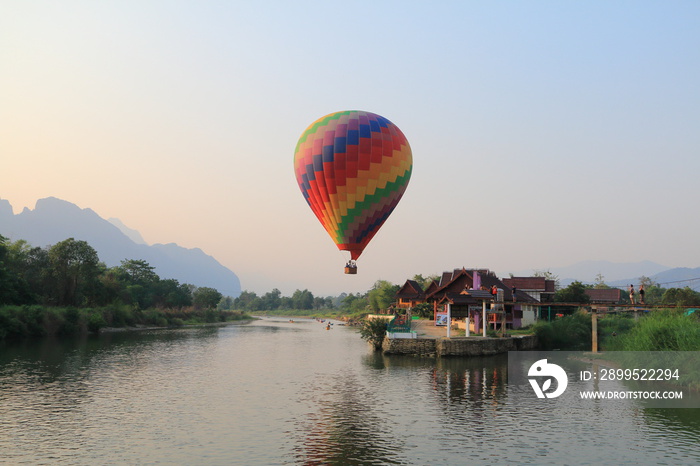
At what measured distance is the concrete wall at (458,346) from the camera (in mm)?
56531

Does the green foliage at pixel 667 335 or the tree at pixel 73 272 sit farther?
the tree at pixel 73 272

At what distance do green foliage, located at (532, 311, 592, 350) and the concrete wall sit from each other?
219 cm

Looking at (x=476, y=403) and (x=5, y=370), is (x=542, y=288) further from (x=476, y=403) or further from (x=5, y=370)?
(x=5, y=370)

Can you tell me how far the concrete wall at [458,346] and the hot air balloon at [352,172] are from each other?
1307 cm

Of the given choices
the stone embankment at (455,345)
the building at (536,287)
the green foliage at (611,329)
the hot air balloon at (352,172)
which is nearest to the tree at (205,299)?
the building at (536,287)

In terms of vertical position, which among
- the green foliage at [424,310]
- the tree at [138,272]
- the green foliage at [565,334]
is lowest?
the green foliage at [565,334]

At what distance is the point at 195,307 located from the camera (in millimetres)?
155250

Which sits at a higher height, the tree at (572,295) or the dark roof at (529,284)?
the dark roof at (529,284)

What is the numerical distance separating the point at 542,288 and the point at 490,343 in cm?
3815

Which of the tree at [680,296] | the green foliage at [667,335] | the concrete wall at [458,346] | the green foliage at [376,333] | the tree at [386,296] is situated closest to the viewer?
the green foliage at [667,335]

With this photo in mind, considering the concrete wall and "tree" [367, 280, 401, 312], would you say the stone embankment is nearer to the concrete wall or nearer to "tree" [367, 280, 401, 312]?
the concrete wall

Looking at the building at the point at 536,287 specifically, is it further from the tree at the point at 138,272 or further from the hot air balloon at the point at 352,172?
the tree at the point at 138,272

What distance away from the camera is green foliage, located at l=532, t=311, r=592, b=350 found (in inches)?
2478

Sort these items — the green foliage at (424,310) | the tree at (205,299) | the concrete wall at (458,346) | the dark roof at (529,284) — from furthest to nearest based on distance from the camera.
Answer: the tree at (205,299), the dark roof at (529,284), the green foliage at (424,310), the concrete wall at (458,346)
